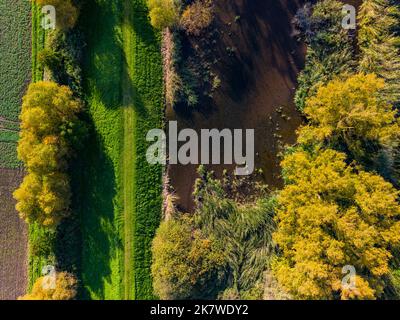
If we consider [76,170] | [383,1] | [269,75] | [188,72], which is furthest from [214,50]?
[76,170]

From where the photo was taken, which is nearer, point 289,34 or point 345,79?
point 345,79

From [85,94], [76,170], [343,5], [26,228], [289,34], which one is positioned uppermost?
[343,5]

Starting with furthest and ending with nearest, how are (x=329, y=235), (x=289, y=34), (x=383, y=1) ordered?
(x=289, y=34)
(x=383, y=1)
(x=329, y=235)

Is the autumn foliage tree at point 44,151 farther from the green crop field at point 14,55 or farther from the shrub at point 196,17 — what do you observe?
the shrub at point 196,17

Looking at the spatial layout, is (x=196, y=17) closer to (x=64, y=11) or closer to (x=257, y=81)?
(x=257, y=81)

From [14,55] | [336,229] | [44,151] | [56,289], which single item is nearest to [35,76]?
[14,55]

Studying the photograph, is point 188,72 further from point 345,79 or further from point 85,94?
point 345,79

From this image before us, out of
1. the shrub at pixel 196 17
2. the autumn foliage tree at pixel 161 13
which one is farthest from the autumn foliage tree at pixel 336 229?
the autumn foliage tree at pixel 161 13

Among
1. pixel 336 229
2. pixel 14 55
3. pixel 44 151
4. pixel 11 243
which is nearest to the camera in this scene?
pixel 336 229
